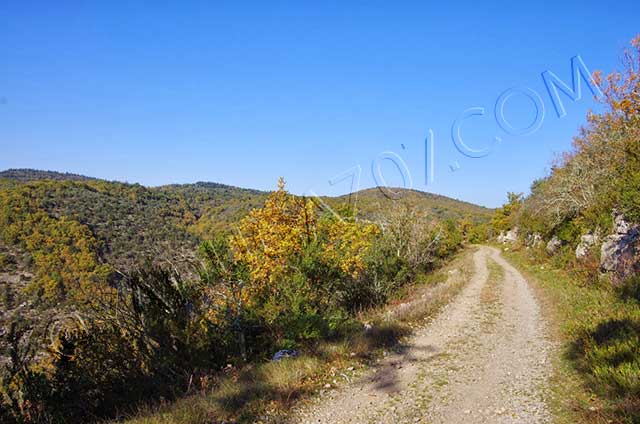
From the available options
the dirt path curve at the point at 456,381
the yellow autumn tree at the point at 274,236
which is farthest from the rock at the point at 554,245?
the yellow autumn tree at the point at 274,236

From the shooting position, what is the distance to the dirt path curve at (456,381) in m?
4.69

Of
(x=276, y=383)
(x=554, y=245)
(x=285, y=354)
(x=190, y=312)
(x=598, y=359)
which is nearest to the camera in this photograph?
(x=276, y=383)

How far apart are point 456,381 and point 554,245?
21.3m

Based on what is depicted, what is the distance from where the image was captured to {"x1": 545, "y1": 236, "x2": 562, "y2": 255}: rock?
73.3 ft

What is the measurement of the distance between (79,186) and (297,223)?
289 ft

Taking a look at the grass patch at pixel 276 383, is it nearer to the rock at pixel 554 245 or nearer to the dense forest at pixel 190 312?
the dense forest at pixel 190 312

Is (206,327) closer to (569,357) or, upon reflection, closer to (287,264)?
(287,264)

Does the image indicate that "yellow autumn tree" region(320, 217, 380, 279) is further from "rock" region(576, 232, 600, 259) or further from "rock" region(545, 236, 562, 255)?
"rock" region(545, 236, 562, 255)

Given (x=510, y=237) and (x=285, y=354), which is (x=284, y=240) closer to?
(x=285, y=354)

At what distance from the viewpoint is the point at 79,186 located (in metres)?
81.6

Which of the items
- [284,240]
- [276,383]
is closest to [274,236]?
[284,240]

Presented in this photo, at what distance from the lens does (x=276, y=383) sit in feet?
17.8

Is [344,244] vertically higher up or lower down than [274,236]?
lower down

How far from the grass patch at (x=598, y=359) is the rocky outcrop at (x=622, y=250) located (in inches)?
36.4
